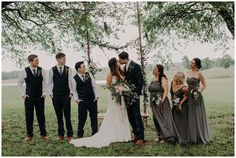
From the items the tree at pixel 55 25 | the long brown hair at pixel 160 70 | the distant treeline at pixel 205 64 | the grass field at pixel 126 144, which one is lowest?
the grass field at pixel 126 144

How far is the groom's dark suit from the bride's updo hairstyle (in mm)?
111

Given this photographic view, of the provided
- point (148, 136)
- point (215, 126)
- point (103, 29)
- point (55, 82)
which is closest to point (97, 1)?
point (103, 29)

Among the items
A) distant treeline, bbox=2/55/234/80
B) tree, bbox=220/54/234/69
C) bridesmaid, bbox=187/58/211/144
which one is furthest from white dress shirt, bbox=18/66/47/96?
tree, bbox=220/54/234/69

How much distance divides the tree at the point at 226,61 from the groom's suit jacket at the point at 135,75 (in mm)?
3086

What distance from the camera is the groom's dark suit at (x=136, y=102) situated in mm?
7855

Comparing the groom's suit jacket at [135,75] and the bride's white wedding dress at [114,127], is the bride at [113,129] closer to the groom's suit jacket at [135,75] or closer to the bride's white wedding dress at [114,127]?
the bride's white wedding dress at [114,127]

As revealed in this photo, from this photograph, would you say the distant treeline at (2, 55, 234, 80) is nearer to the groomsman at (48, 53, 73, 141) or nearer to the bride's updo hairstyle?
the bride's updo hairstyle

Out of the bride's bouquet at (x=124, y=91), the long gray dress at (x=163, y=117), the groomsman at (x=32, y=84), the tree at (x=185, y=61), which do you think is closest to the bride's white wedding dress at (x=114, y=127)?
the bride's bouquet at (x=124, y=91)

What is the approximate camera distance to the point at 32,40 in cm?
1021

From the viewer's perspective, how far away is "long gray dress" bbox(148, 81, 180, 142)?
7.88m

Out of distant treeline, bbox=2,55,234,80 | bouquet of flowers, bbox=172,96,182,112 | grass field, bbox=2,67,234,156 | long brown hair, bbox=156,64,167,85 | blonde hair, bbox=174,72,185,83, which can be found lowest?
grass field, bbox=2,67,234,156

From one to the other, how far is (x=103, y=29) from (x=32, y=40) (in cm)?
174

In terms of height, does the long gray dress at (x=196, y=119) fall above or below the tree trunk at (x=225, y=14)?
below

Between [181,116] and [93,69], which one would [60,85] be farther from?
[181,116]
